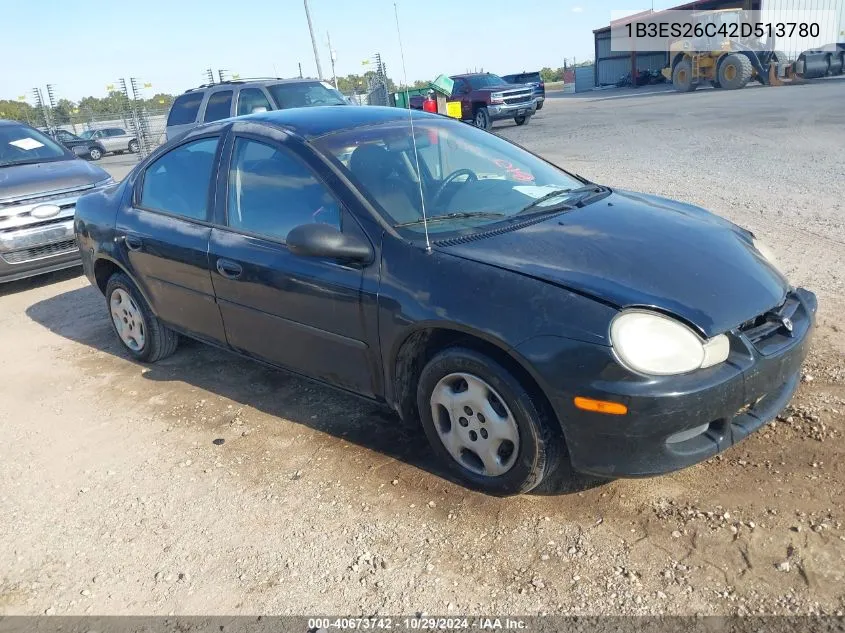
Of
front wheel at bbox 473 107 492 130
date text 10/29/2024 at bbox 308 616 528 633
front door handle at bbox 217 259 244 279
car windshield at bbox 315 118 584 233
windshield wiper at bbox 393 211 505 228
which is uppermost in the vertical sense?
car windshield at bbox 315 118 584 233

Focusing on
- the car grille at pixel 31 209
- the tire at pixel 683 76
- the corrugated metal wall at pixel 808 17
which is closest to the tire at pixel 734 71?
the tire at pixel 683 76

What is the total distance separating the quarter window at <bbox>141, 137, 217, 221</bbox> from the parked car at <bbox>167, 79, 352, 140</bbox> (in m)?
7.36

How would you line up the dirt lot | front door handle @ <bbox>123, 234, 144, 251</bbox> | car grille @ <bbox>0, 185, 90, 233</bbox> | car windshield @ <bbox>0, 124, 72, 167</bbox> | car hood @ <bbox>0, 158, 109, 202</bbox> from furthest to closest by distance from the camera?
car windshield @ <bbox>0, 124, 72, 167</bbox>
car hood @ <bbox>0, 158, 109, 202</bbox>
car grille @ <bbox>0, 185, 90, 233</bbox>
front door handle @ <bbox>123, 234, 144, 251</bbox>
the dirt lot

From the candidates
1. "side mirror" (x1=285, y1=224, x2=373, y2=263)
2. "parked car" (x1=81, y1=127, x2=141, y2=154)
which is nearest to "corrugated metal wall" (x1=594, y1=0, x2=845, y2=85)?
"parked car" (x1=81, y1=127, x2=141, y2=154)

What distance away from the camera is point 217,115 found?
40.3 feet

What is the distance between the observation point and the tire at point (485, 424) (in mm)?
2822

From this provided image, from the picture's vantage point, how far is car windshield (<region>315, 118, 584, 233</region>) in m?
3.41

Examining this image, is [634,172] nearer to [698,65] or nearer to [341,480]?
[341,480]

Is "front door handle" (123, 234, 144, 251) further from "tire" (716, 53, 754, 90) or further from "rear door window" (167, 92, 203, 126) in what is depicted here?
"tire" (716, 53, 754, 90)

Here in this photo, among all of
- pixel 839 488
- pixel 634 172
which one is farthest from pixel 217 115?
pixel 839 488

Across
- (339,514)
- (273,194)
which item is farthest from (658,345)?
(273,194)

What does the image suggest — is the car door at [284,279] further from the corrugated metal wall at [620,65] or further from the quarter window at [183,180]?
the corrugated metal wall at [620,65]

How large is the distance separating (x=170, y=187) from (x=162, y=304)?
2.49ft

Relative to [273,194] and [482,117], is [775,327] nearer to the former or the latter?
[273,194]
